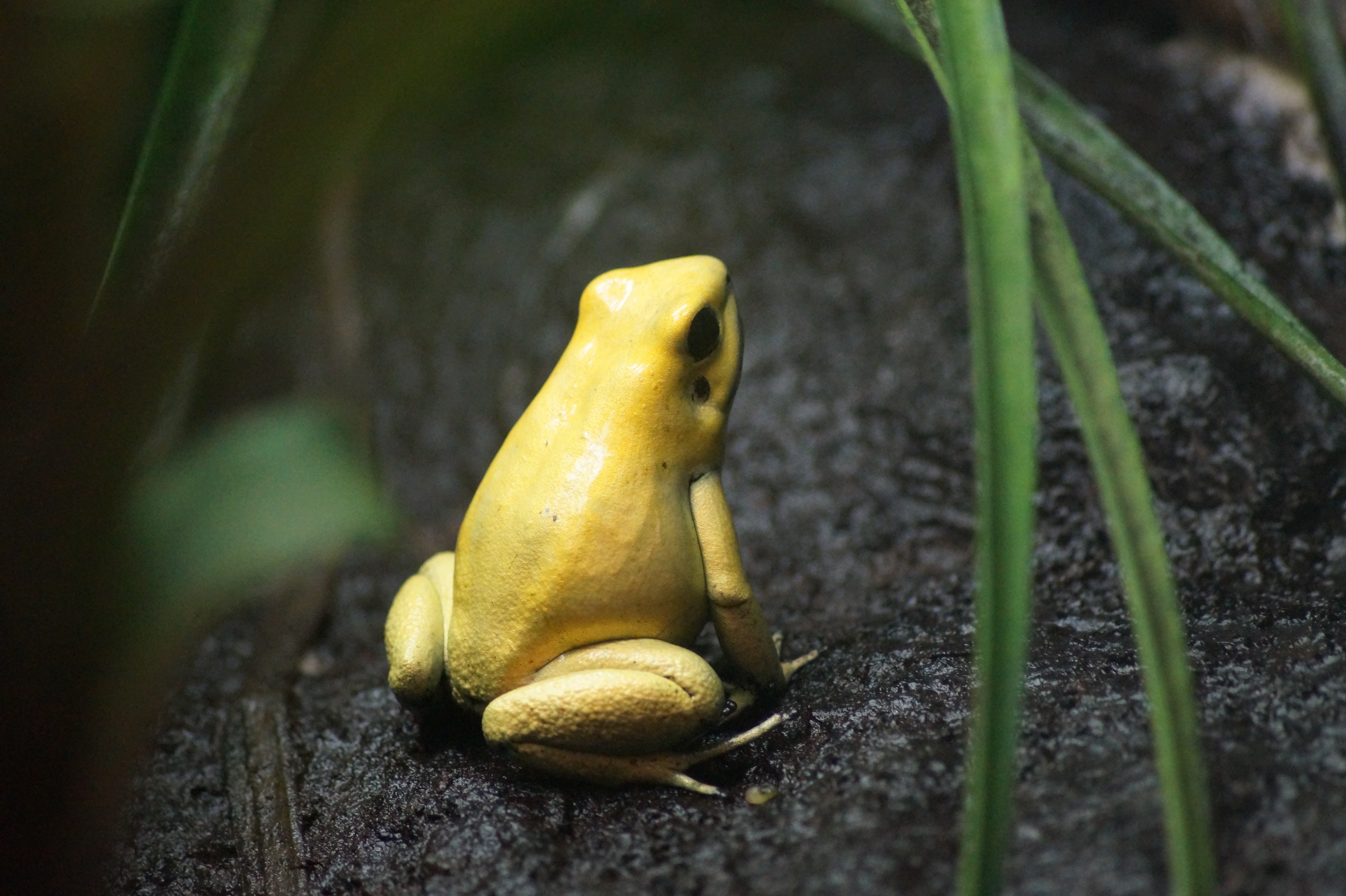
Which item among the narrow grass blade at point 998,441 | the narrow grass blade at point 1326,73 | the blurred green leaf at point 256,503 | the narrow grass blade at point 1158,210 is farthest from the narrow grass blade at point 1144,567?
the blurred green leaf at point 256,503

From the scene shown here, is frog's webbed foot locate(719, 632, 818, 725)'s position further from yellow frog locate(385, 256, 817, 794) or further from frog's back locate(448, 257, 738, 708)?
frog's back locate(448, 257, 738, 708)

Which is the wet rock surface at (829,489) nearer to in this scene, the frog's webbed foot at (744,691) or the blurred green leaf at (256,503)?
the frog's webbed foot at (744,691)

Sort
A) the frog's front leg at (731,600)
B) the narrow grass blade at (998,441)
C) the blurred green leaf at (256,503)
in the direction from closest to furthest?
1. the narrow grass blade at (998,441)
2. the frog's front leg at (731,600)
3. the blurred green leaf at (256,503)

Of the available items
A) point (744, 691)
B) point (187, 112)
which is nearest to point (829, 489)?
point (744, 691)

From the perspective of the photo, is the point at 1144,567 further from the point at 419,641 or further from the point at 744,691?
the point at 419,641

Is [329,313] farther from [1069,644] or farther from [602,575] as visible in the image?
[1069,644]

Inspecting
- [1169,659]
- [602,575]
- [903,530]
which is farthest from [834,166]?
[1169,659]

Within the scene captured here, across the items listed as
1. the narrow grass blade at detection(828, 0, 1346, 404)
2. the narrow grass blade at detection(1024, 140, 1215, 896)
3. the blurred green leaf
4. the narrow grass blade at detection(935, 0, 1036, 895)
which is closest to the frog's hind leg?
the blurred green leaf
